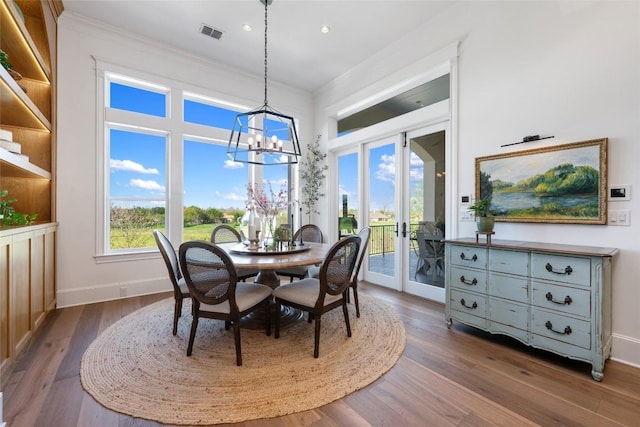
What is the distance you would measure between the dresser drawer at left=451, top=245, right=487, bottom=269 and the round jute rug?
91 centimetres

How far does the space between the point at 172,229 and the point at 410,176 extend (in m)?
3.68

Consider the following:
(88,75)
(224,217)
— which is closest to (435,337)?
(224,217)

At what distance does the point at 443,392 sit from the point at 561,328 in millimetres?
1107

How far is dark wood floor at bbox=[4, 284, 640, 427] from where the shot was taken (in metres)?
1.61

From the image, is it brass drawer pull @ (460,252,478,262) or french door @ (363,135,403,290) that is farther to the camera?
french door @ (363,135,403,290)

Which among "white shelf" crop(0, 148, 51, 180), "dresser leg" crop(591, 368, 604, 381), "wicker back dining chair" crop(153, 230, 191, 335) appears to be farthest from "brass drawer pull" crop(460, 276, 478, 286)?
"white shelf" crop(0, 148, 51, 180)

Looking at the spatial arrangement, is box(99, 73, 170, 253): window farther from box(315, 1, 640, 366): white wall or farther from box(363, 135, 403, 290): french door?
box(315, 1, 640, 366): white wall

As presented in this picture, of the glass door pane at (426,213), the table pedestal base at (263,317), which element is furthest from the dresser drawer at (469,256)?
the table pedestal base at (263,317)

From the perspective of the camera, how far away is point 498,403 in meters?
1.75

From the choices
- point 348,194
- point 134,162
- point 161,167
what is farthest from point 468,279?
point 134,162

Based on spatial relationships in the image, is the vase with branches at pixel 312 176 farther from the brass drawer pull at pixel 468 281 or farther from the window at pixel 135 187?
the brass drawer pull at pixel 468 281

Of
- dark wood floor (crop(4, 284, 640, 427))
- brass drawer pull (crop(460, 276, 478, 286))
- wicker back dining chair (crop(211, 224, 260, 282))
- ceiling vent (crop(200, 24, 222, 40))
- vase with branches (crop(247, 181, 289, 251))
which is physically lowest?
dark wood floor (crop(4, 284, 640, 427))

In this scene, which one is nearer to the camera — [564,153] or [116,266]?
[564,153]

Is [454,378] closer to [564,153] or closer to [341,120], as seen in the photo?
[564,153]
